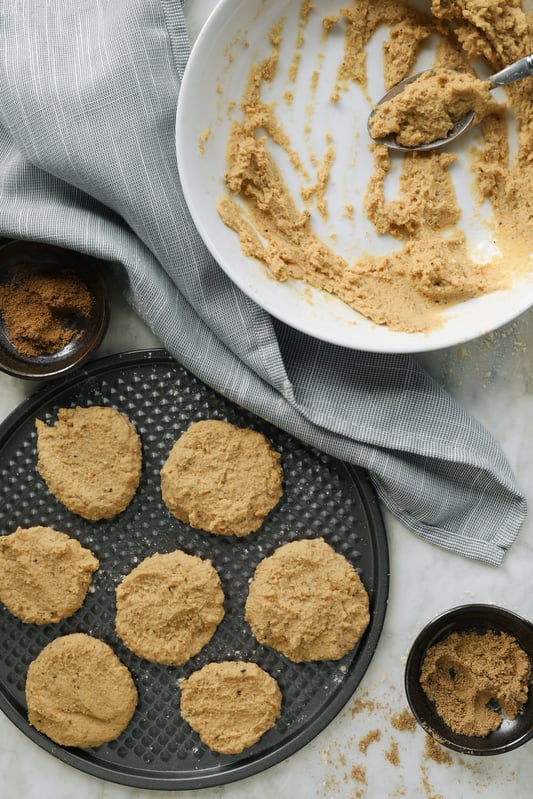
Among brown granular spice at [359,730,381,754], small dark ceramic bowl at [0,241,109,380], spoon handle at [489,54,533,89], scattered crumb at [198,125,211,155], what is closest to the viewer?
spoon handle at [489,54,533,89]

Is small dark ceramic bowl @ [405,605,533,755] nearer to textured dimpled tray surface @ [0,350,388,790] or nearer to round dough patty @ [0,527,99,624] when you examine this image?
textured dimpled tray surface @ [0,350,388,790]

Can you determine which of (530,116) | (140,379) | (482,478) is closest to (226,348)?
(140,379)

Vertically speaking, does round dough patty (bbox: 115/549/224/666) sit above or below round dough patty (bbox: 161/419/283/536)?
below

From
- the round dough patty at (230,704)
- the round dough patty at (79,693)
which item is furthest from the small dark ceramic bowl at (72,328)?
the round dough patty at (230,704)

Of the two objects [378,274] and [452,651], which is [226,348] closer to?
[378,274]

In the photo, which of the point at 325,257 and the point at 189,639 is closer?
the point at 325,257

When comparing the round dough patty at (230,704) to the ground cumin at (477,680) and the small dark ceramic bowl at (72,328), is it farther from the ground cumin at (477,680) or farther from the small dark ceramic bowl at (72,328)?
the small dark ceramic bowl at (72,328)

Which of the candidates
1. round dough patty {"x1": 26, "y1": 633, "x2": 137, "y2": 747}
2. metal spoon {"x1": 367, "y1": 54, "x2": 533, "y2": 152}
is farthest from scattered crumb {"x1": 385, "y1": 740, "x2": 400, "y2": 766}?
metal spoon {"x1": 367, "y1": 54, "x2": 533, "y2": 152}
